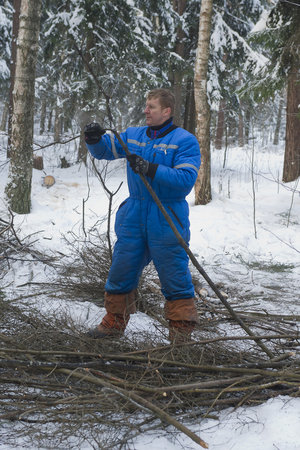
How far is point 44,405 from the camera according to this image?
217cm

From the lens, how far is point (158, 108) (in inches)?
125

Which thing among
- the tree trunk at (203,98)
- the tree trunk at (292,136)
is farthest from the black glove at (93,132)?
the tree trunk at (292,136)

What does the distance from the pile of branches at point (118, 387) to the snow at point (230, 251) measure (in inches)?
3.8

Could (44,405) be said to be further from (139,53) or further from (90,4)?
(139,53)

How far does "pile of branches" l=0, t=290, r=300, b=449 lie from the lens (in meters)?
2.04

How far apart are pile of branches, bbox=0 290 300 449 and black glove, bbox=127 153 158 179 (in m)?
1.17

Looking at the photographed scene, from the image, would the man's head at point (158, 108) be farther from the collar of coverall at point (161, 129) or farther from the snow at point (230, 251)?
the snow at point (230, 251)

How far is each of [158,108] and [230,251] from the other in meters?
4.48

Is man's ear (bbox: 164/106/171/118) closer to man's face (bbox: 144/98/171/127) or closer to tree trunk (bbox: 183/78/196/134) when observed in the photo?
man's face (bbox: 144/98/171/127)

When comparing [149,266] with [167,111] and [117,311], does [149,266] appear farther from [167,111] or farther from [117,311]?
[167,111]

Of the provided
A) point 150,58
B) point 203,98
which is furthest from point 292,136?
point 150,58

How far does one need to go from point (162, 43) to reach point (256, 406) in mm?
13132

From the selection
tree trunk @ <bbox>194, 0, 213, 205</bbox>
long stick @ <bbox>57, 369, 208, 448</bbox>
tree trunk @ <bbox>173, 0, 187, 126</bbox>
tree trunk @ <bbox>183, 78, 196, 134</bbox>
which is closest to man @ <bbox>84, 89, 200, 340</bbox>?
long stick @ <bbox>57, 369, 208, 448</bbox>

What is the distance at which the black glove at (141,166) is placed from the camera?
110 inches
